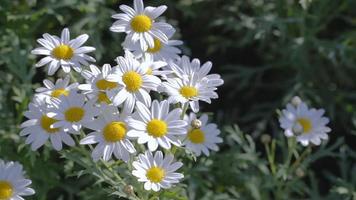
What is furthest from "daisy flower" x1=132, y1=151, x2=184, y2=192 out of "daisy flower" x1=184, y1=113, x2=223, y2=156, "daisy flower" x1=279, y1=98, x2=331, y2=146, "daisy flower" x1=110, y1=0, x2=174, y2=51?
"daisy flower" x1=279, y1=98, x2=331, y2=146

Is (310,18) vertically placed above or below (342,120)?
above

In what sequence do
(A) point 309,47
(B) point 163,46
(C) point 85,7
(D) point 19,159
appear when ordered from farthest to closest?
1. (A) point 309,47
2. (C) point 85,7
3. (D) point 19,159
4. (B) point 163,46

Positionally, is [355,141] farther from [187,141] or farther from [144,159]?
[144,159]

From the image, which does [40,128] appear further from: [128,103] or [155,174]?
[155,174]

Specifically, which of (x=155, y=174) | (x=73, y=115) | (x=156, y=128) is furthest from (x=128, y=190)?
(x=73, y=115)

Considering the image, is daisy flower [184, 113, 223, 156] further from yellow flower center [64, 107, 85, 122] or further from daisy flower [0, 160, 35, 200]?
daisy flower [0, 160, 35, 200]

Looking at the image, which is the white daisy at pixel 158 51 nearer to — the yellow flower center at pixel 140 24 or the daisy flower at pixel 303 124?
the yellow flower center at pixel 140 24

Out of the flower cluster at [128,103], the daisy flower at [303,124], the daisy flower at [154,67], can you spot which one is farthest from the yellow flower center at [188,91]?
the daisy flower at [303,124]

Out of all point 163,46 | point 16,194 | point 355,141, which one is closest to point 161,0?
point 163,46
